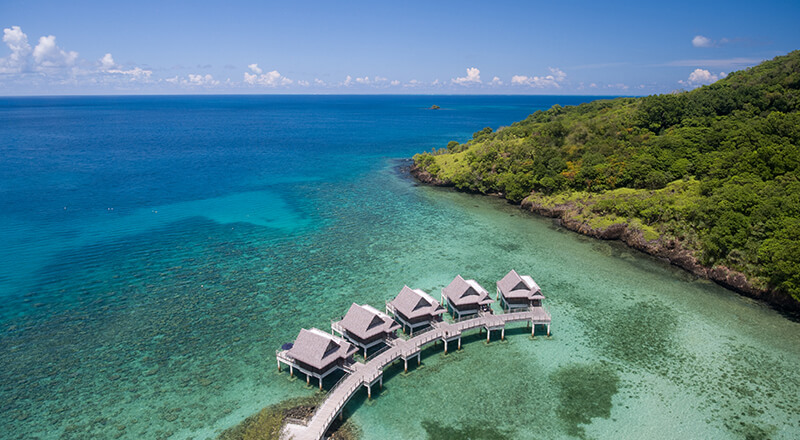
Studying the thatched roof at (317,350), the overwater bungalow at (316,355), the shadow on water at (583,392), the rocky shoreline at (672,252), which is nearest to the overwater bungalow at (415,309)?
the overwater bungalow at (316,355)

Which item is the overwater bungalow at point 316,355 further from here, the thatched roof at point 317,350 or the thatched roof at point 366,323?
the thatched roof at point 366,323

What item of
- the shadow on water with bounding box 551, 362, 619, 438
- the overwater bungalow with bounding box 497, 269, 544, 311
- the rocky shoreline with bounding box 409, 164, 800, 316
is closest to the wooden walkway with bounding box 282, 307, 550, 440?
the overwater bungalow with bounding box 497, 269, 544, 311

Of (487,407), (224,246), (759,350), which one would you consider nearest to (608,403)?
(487,407)

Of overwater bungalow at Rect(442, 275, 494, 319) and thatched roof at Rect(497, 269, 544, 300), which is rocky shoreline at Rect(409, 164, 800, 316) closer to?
thatched roof at Rect(497, 269, 544, 300)

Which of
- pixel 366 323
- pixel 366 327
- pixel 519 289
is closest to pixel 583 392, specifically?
pixel 519 289

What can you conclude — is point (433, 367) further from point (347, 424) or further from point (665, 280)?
point (665, 280)
